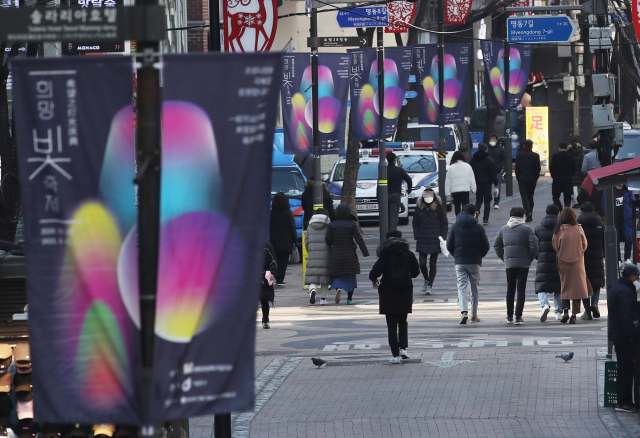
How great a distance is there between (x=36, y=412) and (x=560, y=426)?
19.9 feet

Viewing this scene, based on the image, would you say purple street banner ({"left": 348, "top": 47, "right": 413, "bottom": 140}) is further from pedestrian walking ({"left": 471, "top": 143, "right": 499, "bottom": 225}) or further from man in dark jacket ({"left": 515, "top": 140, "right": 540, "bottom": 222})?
man in dark jacket ({"left": 515, "top": 140, "right": 540, "bottom": 222})

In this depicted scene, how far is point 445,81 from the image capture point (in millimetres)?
27312

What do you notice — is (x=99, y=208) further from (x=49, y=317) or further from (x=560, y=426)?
(x=560, y=426)

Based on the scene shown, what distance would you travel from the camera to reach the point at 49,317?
17.1 feet

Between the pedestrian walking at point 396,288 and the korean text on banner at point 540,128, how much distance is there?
2768 cm

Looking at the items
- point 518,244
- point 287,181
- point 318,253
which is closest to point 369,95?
point 287,181

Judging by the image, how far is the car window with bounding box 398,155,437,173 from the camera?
31922 millimetres

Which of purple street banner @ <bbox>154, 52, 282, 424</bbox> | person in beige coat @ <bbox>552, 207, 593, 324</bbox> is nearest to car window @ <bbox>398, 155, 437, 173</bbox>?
person in beige coat @ <bbox>552, 207, 593, 324</bbox>

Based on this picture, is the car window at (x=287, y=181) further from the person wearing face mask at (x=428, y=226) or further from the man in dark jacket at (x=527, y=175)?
the person wearing face mask at (x=428, y=226)

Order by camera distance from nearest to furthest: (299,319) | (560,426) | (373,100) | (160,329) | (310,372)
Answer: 1. (160,329)
2. (560,426)
3. (310,372)
4. (299,319)
5. (373,100)

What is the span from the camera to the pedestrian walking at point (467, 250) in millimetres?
16641

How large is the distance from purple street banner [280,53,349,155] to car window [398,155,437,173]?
32.7 feet

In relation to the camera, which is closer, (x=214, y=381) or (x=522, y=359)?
(x=214, y=381)

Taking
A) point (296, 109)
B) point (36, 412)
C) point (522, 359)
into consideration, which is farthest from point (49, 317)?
point (296, 109)
